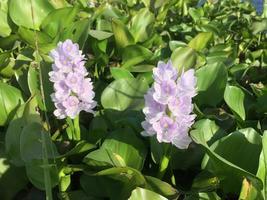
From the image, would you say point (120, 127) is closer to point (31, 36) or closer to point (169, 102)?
point (169, 102)

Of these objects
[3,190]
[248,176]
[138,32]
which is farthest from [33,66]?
[248,176]

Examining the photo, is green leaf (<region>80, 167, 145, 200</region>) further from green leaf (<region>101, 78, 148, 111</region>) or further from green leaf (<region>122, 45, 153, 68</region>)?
green leaf (<region>122, 45, 153, 68</region>)

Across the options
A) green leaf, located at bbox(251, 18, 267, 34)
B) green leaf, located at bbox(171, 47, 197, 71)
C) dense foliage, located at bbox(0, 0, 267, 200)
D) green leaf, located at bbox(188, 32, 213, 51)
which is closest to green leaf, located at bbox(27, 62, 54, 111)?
dense foliage, located at bbox(0, 0, 267, 200)

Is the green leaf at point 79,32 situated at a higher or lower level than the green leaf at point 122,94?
higher

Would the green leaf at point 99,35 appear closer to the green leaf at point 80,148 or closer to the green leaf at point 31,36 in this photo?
the green leaf at point 31,36

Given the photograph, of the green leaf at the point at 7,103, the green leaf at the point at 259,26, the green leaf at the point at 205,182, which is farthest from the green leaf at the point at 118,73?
the green leaf at the point at 259,26

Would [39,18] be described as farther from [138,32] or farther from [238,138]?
[238,138]
